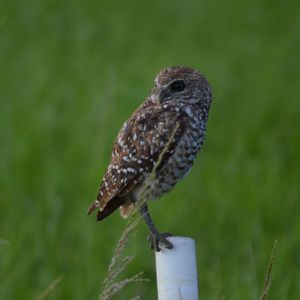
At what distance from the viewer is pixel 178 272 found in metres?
4.41

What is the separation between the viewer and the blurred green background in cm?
791

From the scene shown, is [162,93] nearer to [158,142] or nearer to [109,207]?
[158,142]

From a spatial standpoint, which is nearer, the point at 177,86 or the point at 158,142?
the point at 158,142

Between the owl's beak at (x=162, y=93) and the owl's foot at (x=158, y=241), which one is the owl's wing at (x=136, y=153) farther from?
the owl's foot at (x=158, y=241)

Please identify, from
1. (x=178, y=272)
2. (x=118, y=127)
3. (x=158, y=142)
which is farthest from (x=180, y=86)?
(x=118, y=127)

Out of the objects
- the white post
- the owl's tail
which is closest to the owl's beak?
the owl's tail

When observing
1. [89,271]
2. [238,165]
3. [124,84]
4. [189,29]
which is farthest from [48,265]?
[189,29]

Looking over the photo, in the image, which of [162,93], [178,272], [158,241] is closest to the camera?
[178,272]

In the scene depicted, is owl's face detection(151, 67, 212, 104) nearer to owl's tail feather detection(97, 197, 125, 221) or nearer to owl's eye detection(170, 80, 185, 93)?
owl's eye detection(170, 80, 185, 93)

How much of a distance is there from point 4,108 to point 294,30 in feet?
12.2

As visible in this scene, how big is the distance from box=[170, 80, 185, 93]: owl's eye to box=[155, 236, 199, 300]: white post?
1165mm

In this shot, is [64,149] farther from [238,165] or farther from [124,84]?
[238,165]

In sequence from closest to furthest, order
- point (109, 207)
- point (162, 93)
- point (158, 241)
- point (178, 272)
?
point (178, 272), point (158, 241), point (109, 207), point (162, 93)

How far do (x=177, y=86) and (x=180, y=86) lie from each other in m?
0.02
